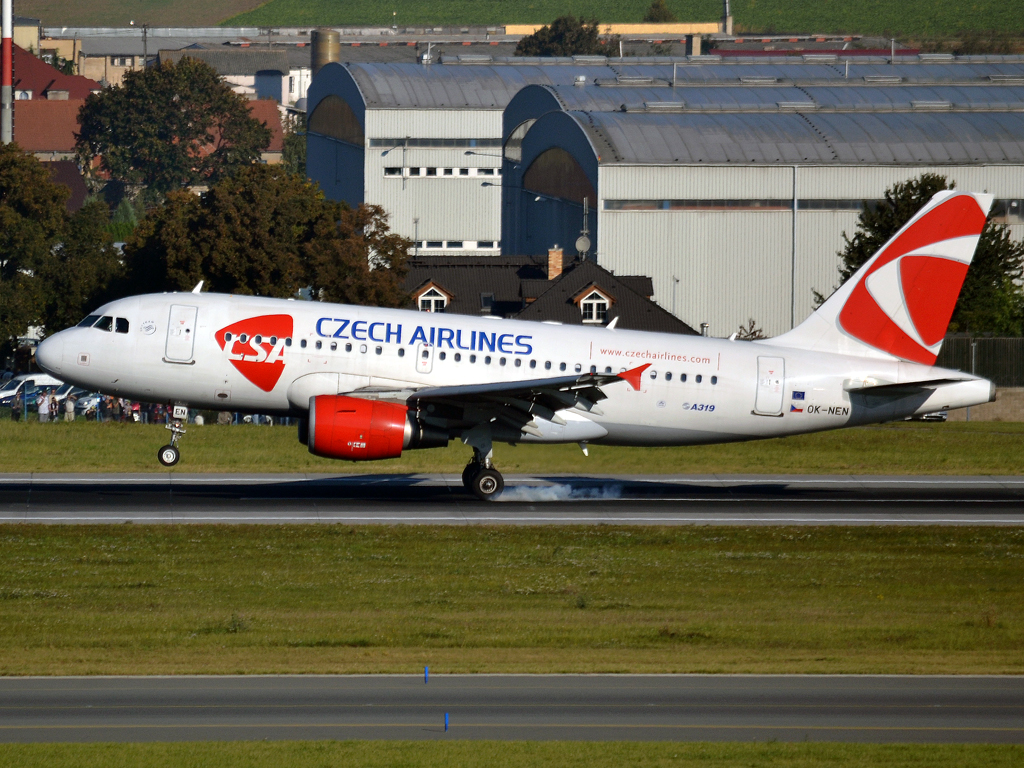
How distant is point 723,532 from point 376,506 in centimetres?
871

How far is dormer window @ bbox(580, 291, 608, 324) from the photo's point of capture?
75.8 m

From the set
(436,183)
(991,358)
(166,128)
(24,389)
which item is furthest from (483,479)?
(166,128)

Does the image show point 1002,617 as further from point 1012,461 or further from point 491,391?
point 1012,461

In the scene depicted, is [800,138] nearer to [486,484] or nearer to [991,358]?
[991,358]

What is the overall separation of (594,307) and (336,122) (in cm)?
6015

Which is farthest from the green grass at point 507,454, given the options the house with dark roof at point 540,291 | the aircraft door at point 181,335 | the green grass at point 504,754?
the house with dark roof at point 540,291

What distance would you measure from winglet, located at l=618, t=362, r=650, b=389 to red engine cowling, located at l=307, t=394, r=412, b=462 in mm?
5817

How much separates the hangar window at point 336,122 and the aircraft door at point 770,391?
3406 inches

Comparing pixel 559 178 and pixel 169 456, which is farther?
pixel 559 178

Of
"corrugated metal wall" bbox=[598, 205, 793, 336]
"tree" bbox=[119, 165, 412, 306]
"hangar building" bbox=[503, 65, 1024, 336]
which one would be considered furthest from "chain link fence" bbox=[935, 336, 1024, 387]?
"tree" bbox=[119, 165, 412, 306]

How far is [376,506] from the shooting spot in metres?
34.9

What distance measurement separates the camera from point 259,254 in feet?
246

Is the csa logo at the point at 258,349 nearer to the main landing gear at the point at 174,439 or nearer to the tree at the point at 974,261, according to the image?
the main landing gear at the point at 174,439

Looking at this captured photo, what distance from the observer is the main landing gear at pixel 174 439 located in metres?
34.2
